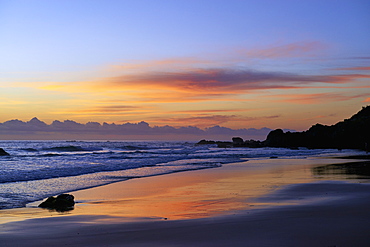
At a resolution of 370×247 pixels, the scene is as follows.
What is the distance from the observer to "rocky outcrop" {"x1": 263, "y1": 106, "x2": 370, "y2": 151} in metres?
67.8

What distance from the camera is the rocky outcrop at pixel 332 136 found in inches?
2670

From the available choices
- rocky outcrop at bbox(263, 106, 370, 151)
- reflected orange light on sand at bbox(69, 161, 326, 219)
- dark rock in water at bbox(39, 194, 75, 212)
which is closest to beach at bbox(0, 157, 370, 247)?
reflected orange light on sand at bbox(69, 161, 326, 219)

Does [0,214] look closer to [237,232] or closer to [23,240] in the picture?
[23,240]

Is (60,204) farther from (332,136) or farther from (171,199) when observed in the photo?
(332,136)

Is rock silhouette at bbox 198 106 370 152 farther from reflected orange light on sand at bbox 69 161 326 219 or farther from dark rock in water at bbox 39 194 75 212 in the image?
dark rock in water at bbox 39 194 75 212

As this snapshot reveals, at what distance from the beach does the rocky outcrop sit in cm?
5734

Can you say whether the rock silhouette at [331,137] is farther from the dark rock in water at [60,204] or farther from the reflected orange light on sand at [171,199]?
the dark rock in water at [60,204]

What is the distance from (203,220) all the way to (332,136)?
71.9m

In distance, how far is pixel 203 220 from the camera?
788 cm

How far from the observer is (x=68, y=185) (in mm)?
15781

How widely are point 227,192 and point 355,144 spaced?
61.9m

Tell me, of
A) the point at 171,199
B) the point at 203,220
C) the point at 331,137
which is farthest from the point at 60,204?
the point at 331,137

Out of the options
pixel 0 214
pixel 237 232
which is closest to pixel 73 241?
pixel 237 232

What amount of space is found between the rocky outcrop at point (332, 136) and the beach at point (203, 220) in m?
57.3
